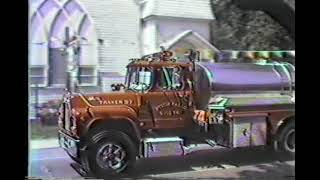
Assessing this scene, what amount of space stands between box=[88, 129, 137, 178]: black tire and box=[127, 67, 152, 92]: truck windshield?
20.7 inches

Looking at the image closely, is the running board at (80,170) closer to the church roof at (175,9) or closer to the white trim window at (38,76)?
the white trim window at (38,76)

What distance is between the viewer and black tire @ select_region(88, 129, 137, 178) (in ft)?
21.4

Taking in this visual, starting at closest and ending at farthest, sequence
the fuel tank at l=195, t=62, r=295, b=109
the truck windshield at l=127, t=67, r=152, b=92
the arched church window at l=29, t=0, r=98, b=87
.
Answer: the arched church window at l=29, t=0, r=98, b=87 → the truck windshield at l=127, t=67, r=152, b=92 → the fuel tank at l=195, t=62, r=295, b=109

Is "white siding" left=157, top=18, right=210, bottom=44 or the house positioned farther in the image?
"white siding" left=157, top=18, right=210, bottom=44

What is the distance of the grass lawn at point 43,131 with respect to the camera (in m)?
6.54

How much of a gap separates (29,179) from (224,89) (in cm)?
237

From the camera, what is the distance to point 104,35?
661cm

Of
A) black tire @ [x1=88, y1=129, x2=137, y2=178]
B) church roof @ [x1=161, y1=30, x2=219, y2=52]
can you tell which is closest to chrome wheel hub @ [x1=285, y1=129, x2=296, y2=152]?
church roof @ [x1=161, y1=30, x2=219, y2=52]

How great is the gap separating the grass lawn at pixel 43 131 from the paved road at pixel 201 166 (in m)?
0.15

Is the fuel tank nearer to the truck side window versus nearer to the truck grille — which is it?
the truck side window

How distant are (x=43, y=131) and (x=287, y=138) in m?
2.78

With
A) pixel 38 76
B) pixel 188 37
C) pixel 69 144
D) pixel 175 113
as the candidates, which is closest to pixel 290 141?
pixel 175 113

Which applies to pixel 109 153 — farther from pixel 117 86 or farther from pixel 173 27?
pixel 173 27
